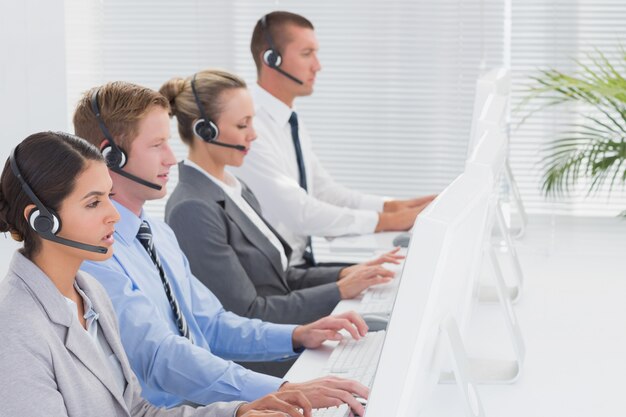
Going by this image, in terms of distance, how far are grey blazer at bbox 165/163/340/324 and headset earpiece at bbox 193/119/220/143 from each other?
10 cm

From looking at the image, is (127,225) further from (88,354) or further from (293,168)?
(293,168)

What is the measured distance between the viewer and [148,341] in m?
1.81

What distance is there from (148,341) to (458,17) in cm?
305

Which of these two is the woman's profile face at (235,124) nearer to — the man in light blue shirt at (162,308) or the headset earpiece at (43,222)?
the man in light blue shirt at (162,308)

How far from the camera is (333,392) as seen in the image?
5.16ft

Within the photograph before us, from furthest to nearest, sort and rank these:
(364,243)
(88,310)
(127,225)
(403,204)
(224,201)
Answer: (403,204) < (364,243) < (224,201) < (127,225) < (88,310)

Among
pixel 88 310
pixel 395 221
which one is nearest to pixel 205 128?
pixel 395 221

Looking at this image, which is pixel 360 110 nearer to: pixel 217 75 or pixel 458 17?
pixel 458 17

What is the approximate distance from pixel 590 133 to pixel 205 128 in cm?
194

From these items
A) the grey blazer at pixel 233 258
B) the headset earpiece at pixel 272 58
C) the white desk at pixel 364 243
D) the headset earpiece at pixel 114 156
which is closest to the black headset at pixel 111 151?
the headset earpiece at pixel 114 156

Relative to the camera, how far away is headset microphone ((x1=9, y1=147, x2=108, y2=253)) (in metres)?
1.44

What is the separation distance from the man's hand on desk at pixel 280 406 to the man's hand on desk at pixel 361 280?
88cm

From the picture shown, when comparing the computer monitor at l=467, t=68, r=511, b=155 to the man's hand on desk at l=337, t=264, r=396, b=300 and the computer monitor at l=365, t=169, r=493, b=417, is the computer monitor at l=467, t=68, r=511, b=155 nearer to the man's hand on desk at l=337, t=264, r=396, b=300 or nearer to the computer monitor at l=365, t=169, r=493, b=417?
the man's hand on desk at l=337, t=264, r=396, b=300

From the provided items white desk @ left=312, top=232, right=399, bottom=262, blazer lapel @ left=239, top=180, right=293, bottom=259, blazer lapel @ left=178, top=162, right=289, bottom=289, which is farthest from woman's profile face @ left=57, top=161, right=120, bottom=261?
white desk @ left=312, top=232, right=399, bottom=262
